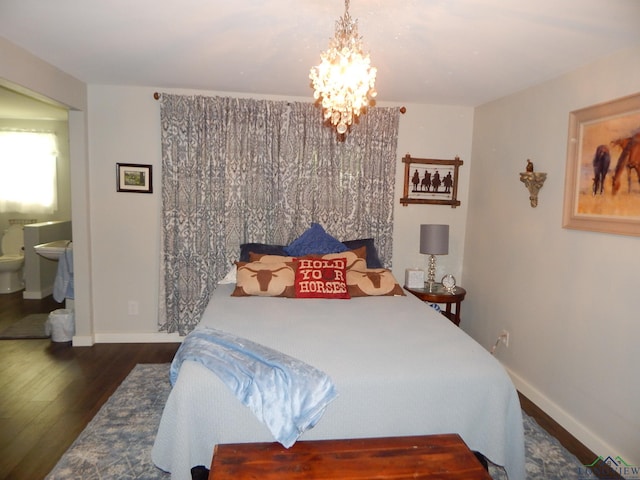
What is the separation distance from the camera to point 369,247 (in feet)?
12.6

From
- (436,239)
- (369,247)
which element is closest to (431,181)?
(436,239)

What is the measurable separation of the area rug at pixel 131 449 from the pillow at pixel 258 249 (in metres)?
1.29

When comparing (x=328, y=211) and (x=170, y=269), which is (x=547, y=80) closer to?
(x=328, y=211)

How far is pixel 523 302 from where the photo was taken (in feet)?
10.8

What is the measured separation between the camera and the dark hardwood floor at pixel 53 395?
7.63 feet

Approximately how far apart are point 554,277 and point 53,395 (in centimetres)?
364

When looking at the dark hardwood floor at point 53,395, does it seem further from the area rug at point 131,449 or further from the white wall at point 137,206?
the white wall at point 137,206

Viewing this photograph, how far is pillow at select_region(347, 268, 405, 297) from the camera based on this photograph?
3273 mm

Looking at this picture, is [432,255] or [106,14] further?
[432,255]

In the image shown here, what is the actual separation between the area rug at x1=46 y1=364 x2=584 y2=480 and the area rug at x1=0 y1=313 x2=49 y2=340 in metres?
1.71

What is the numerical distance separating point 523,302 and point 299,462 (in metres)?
2.36

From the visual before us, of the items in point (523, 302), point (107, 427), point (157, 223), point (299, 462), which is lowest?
point (107, 427)

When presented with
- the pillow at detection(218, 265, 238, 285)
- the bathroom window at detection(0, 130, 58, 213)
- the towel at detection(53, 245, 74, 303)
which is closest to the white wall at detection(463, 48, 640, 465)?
the pillow at detection(218, 265, 238, 285)

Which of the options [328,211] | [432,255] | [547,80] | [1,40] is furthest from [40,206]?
[547,80]
